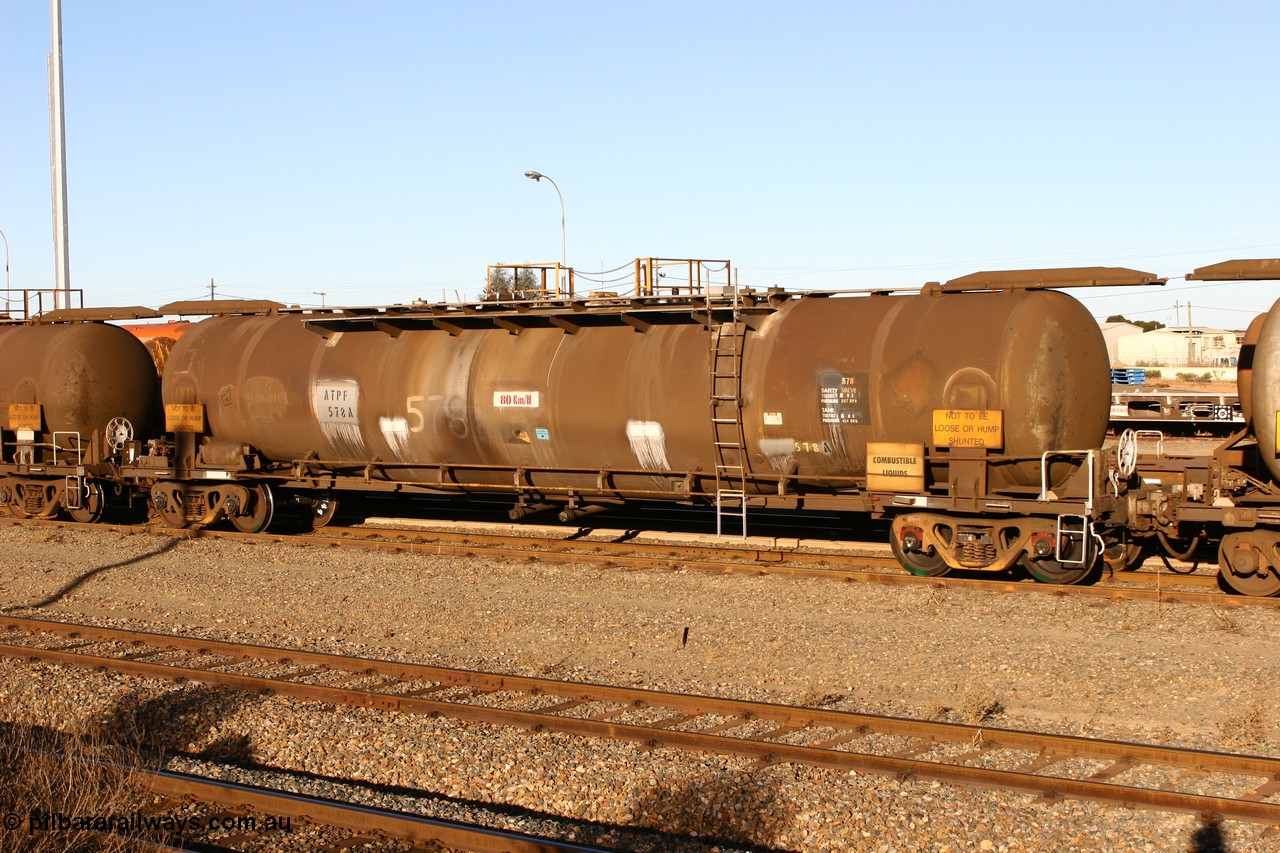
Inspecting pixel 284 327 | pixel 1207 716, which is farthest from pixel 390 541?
pixel 1207 716

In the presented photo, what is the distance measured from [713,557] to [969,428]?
420 centimetres

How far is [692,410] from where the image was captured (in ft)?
46.7

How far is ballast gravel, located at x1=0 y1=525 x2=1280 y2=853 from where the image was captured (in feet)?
21.2

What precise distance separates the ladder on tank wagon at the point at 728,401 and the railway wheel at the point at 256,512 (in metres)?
8.36

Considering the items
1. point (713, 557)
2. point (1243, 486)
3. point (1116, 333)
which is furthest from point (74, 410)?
point (1116, 333)

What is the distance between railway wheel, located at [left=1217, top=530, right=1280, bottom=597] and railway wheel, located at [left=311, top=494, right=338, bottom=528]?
1389 cm

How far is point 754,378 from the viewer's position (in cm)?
1388

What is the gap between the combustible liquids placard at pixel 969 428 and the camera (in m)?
12.4

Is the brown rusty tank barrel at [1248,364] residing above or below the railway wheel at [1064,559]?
above

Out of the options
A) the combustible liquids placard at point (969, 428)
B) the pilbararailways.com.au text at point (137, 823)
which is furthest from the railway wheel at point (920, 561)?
the pilbararailways.com.au text at point (137, 823)

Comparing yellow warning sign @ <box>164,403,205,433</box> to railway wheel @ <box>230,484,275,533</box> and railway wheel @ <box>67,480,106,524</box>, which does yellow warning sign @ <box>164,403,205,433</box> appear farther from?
railway wheel @ <box>67,480,106,524</box>

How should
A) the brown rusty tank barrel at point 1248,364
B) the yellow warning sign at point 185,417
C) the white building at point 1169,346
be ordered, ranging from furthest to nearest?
the white building at point 1169,346 < the yellow warning sign at point 185,417 < the brown rusty tank barrel at point 1248,364

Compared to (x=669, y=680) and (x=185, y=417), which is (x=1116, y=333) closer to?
(x=185, y=417)

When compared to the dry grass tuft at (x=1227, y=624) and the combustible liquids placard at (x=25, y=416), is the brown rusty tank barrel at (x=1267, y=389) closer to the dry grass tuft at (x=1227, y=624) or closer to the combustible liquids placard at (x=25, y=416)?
the dry grass tuft at (x=1227, y=624)
